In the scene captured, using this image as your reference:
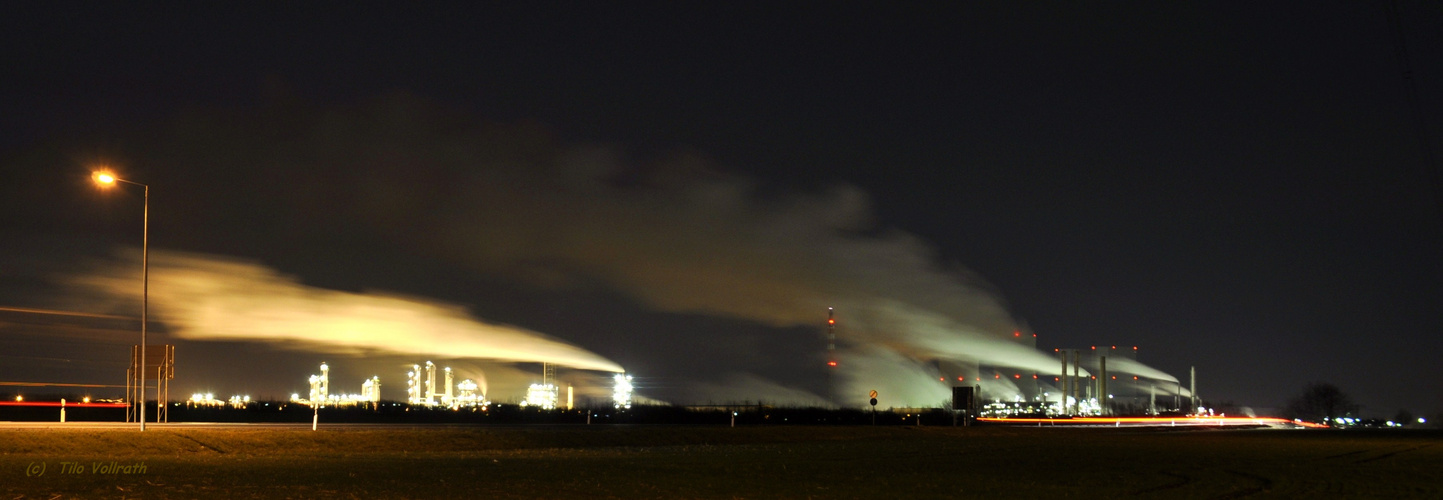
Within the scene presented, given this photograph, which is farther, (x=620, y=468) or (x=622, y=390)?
(x=622, y=390)

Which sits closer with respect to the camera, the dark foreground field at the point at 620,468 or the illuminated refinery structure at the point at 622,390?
the dark foreground field at the point at 620,468

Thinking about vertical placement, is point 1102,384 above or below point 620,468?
below

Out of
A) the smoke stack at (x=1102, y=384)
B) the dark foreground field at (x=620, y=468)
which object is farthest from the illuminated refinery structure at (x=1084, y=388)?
the dark foreground field at (x=620, y=468)

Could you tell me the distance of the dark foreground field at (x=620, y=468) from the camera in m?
23.2

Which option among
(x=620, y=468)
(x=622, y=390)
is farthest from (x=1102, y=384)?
(x=620, y=468)

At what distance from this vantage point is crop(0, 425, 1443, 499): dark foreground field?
2319cm

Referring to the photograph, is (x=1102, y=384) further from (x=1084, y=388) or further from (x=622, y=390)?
(x=622, y=390)

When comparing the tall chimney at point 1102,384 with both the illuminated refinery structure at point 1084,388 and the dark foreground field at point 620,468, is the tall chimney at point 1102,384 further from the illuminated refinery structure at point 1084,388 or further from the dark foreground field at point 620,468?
the dark foreground field at point 620,468

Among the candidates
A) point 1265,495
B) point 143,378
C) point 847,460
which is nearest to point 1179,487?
point 1265,495

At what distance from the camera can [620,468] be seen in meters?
31.2

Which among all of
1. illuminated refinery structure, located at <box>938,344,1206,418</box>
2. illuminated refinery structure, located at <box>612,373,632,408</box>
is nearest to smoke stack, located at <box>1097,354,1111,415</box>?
illuminated refinery structure, located at <box>938,344,1206,418</box>

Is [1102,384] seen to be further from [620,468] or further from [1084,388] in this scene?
[620,468]

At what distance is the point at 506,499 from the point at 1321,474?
27.3 meters

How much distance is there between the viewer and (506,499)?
70.4 feet
